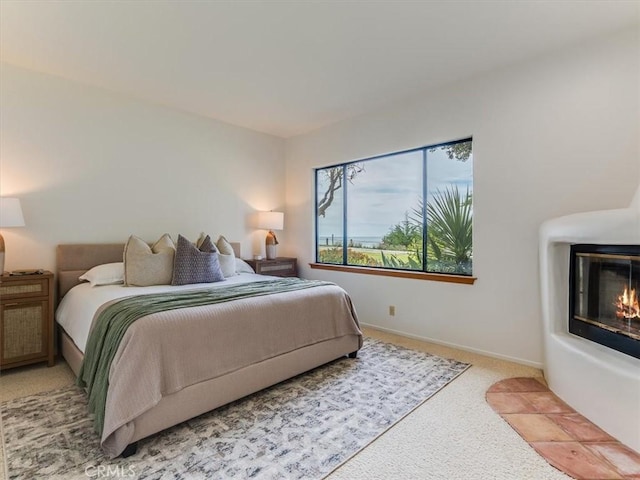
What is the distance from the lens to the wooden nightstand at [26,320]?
275cm

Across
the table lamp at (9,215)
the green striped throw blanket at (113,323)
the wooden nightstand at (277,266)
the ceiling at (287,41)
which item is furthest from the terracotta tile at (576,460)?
the table lamp at (9,215)

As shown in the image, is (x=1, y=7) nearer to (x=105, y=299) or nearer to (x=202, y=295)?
(x=105, y=299)

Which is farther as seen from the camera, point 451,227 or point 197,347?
point 451,227

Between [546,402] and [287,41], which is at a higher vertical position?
[287,41]

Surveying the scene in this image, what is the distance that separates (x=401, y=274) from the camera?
381 cm

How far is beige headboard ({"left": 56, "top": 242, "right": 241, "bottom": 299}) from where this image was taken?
3184mm

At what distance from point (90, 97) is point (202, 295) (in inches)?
100

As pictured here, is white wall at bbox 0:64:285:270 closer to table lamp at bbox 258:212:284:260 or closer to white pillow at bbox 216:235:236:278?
table lamp at bbox 258:212:284:260

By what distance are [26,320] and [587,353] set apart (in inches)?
166

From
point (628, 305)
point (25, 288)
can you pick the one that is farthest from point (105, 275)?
point (628, 305)

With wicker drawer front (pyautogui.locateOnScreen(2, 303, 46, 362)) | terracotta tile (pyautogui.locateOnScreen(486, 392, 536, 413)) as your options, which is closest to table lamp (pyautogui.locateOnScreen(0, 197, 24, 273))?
wicker drawer front (pyautogui.locateOnScreen(2, 303, 46, 362))

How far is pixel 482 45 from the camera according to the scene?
2684 millimetres

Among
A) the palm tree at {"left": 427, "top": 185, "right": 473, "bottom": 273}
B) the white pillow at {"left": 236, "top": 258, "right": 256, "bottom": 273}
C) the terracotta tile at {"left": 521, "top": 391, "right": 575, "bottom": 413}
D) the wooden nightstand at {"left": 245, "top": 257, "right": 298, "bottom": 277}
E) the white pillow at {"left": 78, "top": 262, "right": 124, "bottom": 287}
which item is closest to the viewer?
the terracotta tile at {"left": 521, "top": 391, "right": 575, "bottom": 413}
